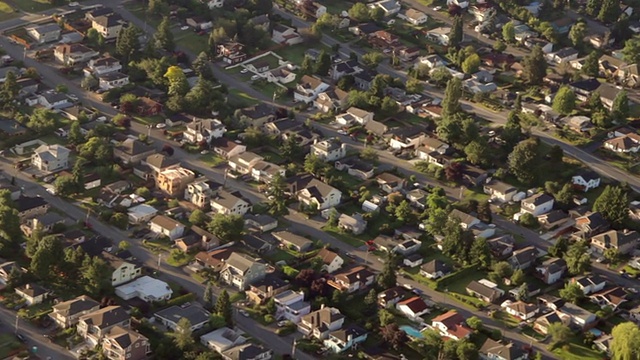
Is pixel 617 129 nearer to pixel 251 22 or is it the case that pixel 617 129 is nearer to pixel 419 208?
pixel 419 208

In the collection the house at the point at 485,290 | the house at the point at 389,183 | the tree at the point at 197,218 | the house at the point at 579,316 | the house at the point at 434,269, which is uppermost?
the house at the point at 579,316

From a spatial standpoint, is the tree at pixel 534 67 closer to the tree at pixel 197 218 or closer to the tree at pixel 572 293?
the tree at pixel 572 293

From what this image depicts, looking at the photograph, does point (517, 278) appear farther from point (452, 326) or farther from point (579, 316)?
point (452, 326)

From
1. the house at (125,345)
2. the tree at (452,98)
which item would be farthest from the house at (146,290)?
the tree at (452,98)

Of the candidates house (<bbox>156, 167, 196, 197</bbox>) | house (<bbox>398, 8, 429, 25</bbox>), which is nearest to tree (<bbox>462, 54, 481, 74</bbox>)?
house (<bbox>398, 8, 429, 25</bbox>)

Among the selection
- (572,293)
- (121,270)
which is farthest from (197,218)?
(572,293)
